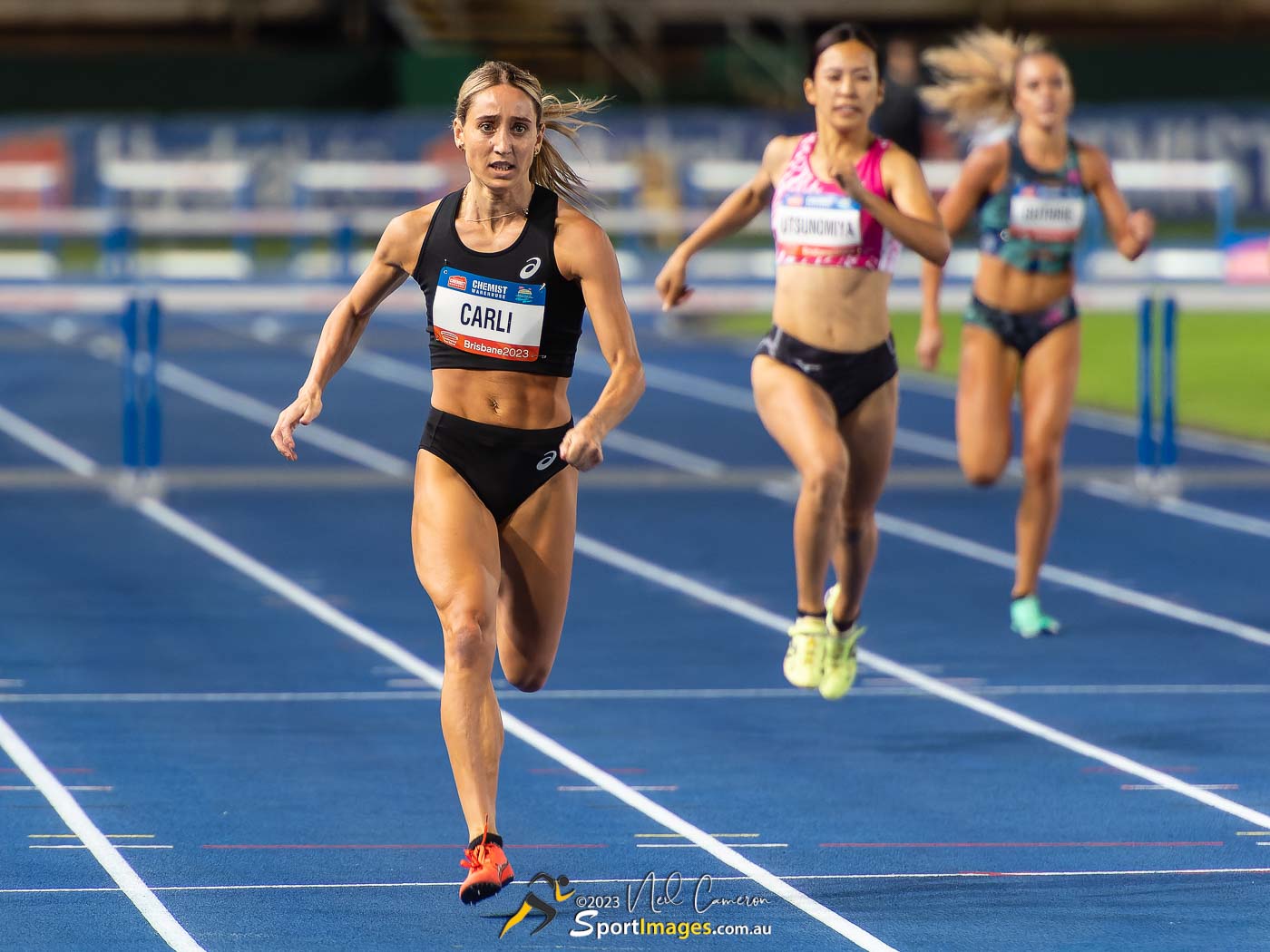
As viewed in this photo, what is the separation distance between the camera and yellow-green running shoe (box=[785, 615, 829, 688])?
905 centimetres

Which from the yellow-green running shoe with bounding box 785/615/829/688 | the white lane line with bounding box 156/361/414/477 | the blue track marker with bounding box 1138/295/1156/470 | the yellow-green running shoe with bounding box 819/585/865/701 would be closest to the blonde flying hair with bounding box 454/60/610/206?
the yellow-green running shoe with bounding box 785/615/829/688

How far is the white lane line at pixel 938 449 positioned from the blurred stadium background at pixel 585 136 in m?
1.00

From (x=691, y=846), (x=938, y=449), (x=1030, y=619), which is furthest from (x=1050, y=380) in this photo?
(x=938, y=449)

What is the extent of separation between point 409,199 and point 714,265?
548 centimetres

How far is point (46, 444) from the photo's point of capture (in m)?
18.6

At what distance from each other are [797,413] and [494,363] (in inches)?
96.3

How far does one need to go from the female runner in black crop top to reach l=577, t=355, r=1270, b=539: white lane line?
8.40 m

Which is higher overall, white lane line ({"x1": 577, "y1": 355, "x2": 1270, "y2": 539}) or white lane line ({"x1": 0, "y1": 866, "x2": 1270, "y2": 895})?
white lane line ({"x1": 0, "y1": 866, "x2": 1270, "y2": 895})

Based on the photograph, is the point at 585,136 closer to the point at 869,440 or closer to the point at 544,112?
the point at 869,440

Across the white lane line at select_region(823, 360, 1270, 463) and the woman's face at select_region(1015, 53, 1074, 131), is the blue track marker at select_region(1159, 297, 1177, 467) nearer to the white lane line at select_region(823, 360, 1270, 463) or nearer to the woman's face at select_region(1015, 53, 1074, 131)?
the white lane line at select_region(823, 360, 1270, 463)

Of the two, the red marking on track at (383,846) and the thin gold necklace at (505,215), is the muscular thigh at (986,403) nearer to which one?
the red marking on track at (383,846)

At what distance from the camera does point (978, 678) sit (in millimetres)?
10414

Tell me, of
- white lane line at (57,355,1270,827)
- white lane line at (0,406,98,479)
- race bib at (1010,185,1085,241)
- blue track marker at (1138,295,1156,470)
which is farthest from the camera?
white lane line at (0,406,98,479)

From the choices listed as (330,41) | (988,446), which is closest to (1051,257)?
(988,446)
